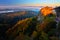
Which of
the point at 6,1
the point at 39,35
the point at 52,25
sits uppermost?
the point at 6,1

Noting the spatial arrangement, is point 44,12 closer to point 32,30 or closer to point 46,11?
point 46,11

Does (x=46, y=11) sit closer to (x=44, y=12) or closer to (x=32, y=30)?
(x=44, y=12)

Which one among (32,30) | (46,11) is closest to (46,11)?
(46,11)

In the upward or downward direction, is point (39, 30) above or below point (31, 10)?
below

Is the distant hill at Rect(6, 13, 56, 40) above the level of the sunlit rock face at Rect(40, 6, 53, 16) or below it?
below

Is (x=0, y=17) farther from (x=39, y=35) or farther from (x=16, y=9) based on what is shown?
(x=39, y=35)

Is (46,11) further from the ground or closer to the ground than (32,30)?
further from the ground

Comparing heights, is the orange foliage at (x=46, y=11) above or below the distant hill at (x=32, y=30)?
above

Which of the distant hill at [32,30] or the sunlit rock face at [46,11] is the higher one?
the sunlit rock face at [46,11]

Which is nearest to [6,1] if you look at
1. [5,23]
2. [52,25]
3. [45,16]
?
[5,23]

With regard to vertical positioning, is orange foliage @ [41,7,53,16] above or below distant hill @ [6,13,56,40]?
above

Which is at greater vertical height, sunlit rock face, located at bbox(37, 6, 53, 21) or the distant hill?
sunlit rock face, located at bbox(37, 6, 53, 21)
